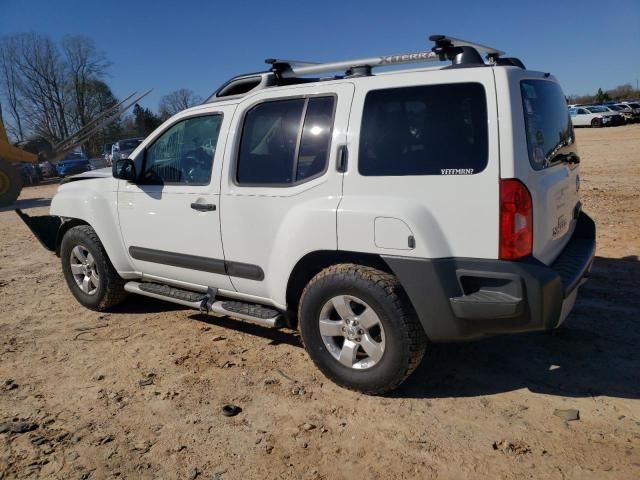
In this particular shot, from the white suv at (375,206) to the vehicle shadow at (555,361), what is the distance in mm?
528

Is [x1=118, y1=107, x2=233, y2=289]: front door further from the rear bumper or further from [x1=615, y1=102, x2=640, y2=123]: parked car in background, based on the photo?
[x1=615, y1=102, x2=640, y2=123]: parked car in background

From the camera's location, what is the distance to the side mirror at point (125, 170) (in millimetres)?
4531

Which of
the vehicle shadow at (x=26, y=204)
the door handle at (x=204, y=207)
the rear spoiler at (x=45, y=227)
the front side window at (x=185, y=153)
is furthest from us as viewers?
the vehicle shadow at (x=26, y=204)

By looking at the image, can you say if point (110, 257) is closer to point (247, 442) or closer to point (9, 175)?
point (247, 442)

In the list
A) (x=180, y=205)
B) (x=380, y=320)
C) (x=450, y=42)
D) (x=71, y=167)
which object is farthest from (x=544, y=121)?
(x=71, y=167)

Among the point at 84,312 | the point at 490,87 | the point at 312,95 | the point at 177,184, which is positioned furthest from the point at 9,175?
the point at 490,87

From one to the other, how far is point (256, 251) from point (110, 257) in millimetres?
1884

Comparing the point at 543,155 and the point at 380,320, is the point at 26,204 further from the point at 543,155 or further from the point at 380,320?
the point at 543,155

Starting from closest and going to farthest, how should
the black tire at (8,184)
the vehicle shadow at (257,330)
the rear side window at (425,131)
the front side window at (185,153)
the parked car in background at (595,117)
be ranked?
1. the rear side window at (425,131)
2. the front side window at (185,153)
3. the vehicle shadow at (257,330)
4. the black tire at (8,184)
5. the parked car in background at (595,117)

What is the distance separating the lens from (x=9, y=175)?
17453mm

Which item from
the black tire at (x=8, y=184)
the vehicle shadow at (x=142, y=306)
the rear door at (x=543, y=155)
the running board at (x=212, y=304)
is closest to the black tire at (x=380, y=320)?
the running board at (x=212, y=304)

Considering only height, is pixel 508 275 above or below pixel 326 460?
above

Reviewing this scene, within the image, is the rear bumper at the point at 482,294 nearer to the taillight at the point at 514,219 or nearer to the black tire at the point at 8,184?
the taillight at the point at 514,219

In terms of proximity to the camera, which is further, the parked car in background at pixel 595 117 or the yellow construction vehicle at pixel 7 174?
the parked car in background at pixel 595 117
